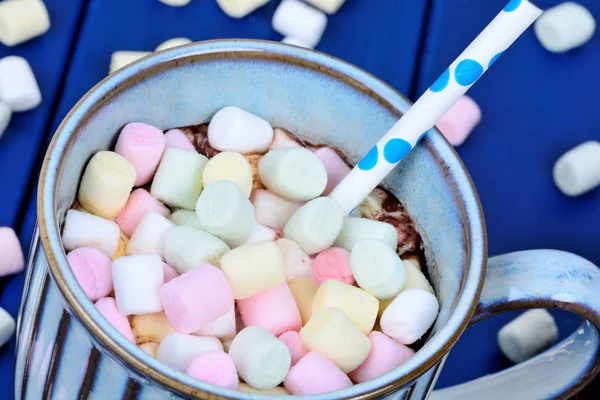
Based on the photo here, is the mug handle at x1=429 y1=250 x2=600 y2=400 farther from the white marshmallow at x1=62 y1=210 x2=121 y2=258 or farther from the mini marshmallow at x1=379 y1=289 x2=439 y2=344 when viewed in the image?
the white marshmallow at x1=62 y1=210 x2=121 y2=258

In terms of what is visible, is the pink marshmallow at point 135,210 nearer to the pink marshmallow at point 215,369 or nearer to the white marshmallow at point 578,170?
the pink marshmallow at point 215,369

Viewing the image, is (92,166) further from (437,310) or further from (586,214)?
(586,214)

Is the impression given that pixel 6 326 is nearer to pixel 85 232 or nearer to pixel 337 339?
pixel 85 232

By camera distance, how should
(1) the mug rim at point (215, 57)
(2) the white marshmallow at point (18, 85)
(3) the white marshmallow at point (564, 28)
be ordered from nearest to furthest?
(1) the mug rim at point (215, 57)
(2) the white marshmallow at point (18, 85)
(3) the white marshmallow at point (564, 28)

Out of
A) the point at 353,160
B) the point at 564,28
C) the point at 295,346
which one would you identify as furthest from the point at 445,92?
the point at 564,28

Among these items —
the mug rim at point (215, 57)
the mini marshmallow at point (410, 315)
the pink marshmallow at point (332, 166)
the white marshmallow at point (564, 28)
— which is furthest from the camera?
the white marshmallow at point (564, 28)

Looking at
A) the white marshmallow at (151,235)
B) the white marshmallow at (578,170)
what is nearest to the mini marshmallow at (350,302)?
the white marshmallow at (151,235)
